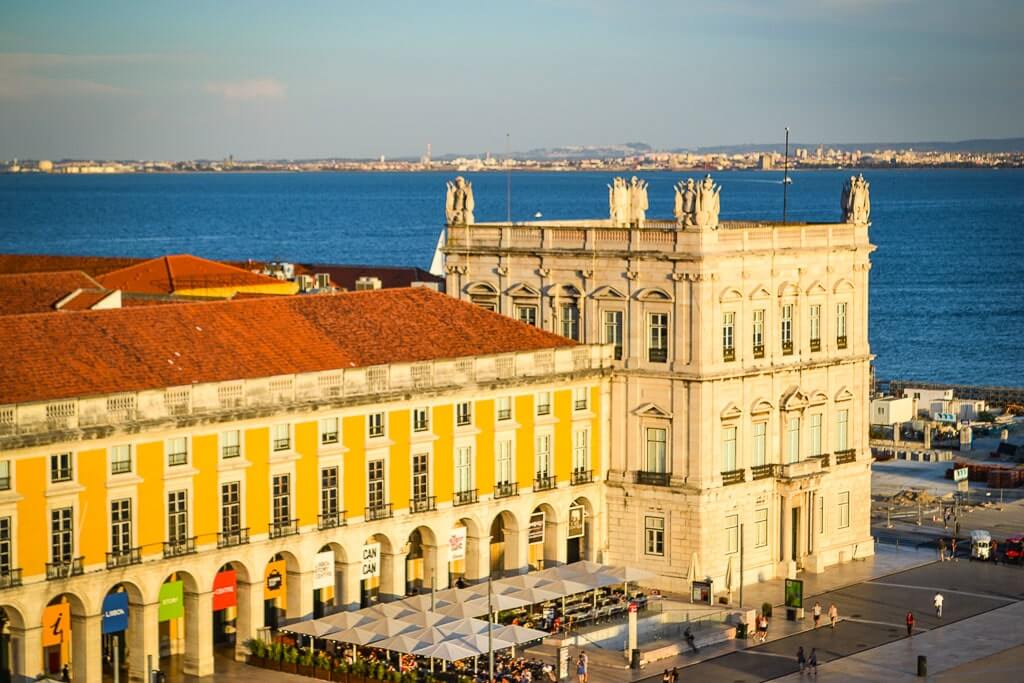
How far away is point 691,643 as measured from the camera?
65625mm

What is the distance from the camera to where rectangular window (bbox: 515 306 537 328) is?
249ft

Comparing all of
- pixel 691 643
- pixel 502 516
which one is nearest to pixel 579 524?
pixel 502 516

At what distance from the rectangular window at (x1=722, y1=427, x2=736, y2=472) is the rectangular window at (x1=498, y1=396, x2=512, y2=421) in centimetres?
719

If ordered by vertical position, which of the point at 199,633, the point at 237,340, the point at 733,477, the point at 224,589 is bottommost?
the point at 199,633

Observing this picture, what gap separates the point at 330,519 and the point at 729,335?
15.3 meters

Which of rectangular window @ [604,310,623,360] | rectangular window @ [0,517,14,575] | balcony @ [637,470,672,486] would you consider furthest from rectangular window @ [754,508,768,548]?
rectangular window @ [0,517,14,575]

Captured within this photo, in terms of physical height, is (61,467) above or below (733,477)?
above

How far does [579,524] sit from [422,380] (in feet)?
30.6

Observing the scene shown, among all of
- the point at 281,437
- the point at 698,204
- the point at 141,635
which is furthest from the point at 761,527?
the point at 141,635

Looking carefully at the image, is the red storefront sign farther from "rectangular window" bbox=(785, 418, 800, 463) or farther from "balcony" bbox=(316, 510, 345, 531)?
"rectangular window" bbox=(785, 418, 800, 463)

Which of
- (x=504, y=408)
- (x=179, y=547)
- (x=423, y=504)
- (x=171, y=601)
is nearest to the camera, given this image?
(x=179, y=547)

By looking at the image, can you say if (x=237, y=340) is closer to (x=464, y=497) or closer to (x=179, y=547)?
(x=179, y=547)

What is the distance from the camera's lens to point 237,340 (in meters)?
65.3

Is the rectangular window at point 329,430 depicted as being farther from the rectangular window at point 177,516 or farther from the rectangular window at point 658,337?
the rectangular window at point 658,337
